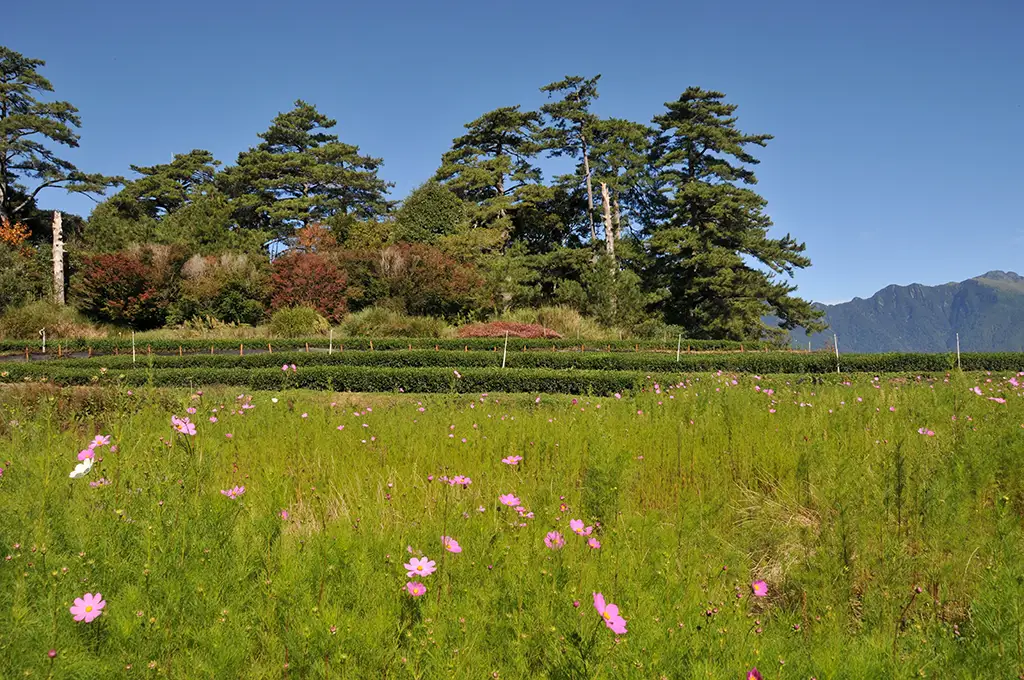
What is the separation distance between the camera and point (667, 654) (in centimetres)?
167

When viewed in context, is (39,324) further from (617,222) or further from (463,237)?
(617,222)

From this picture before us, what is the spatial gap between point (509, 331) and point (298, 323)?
24.3 feet

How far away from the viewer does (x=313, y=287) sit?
21219 millimetres

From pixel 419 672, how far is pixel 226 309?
22804mm

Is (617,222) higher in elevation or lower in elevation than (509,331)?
higher

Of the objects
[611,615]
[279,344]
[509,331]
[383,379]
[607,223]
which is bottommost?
[611,615]

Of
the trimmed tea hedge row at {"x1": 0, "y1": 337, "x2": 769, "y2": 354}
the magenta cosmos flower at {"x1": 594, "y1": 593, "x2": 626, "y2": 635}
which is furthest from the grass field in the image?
the trimmed tea hedge row at {"x1": 0, "y1": 337, "x2": 769, "y2": 354}

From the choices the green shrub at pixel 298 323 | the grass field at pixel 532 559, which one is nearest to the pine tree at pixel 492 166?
the green shrub at pixel 298 323

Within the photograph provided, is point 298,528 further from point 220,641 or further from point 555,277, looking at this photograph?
point 555,277

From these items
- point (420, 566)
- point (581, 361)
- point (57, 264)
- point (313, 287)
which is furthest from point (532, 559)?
point (57, 264)

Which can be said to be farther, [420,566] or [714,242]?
[714,242]

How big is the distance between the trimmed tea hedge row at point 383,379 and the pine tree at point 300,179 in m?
20.9

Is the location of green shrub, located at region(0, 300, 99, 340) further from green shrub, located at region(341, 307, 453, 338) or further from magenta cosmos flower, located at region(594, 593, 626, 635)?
magenta cosmos flower, located at region(594, 593, 626, 635)

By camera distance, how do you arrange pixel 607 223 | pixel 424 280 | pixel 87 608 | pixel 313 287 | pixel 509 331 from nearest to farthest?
pixel 87 608 → pixel 509 331 → pixel 313 287 → pixel 424 280 → pixel 607 223
